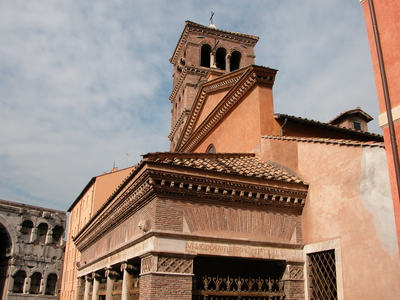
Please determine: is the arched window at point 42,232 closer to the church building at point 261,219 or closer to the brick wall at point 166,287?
the church building at point 261,219

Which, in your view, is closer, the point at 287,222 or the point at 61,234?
the point at 287,222

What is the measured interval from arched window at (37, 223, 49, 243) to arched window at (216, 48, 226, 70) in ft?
70.7

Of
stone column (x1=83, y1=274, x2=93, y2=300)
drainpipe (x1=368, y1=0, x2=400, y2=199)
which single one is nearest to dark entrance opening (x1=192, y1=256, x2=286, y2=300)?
drainpipe (x1=368, y1=0, x2=400, y2=199)

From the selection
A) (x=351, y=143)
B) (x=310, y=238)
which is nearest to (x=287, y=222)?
(x=310, y=238)

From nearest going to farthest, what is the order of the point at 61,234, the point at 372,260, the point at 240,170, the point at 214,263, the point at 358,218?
the point at 372,260 < the point at 358,218 < the point at 240,170 < the point at 214,263 < the point at 61,234

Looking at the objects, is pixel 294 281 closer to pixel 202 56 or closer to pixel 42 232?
pixel 202 56

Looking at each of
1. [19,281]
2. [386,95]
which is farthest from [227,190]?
[19,281]

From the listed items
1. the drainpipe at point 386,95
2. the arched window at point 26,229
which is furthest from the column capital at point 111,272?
the arched window at point 26,229

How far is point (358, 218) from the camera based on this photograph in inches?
291

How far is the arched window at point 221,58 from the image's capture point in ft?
112

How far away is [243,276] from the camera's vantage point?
1023cm

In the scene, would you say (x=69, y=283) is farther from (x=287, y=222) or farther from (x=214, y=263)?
(x=287, y=222)

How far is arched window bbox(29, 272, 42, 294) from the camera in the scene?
33.8m

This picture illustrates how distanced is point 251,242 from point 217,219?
889 millimetres
